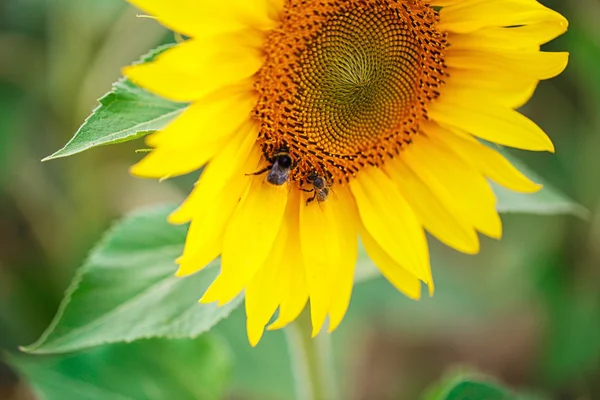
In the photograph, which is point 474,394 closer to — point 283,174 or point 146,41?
point 283,174

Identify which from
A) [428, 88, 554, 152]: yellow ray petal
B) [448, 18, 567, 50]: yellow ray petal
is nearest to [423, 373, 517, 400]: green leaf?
[428, 88, 554, 152]: yellow ray petal

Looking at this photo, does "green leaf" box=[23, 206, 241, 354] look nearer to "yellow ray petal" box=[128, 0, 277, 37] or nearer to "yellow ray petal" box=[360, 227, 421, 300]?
"yellow ray petal" box=[360, 227, 421, 300]

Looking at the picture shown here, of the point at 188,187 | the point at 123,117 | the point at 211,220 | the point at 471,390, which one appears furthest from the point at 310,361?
the point at 188,187

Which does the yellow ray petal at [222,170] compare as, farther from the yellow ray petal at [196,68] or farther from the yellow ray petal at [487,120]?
the yellow ray petal at [487,120]

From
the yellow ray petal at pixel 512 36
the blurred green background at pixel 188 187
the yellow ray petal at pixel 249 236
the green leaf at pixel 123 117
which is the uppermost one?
the yellow ray petal at pixel 512 36

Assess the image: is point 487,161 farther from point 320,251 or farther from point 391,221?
point 320,251

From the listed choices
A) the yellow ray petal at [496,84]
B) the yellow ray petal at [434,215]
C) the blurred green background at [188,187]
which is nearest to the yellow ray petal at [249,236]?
the yellow ray petal at [434,215]
